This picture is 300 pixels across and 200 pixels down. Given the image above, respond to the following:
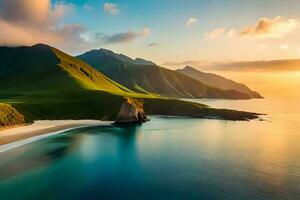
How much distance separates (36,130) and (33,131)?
8.22 ft

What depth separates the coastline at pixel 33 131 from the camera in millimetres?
87725

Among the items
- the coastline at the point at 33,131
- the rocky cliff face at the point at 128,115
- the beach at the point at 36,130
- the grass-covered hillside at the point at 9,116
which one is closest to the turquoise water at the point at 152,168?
the coastline at the point at 33,131

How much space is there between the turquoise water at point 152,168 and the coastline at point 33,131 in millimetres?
4256

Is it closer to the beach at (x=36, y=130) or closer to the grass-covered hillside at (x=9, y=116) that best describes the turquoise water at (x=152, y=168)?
the beach at (x=36, y=130)

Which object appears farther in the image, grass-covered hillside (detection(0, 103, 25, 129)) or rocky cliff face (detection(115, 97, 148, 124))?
rocky cliff face (detection(115, 97, 148, 124))

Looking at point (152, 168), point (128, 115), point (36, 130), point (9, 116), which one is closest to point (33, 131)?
point (36, 130)

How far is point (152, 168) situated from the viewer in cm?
6469

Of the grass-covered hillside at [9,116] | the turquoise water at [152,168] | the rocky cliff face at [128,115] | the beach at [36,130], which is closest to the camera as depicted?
the turquoise water at [152,168]

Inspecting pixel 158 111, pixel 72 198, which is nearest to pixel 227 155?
pixel 72 198

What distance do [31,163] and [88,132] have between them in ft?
153

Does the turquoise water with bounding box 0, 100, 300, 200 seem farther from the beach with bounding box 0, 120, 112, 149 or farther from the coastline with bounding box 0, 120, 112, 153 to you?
the beach with bounding box 0, 120, 112, 149

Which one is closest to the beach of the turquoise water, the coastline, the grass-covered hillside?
the coastline

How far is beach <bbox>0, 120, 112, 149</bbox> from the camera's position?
92.6 meters

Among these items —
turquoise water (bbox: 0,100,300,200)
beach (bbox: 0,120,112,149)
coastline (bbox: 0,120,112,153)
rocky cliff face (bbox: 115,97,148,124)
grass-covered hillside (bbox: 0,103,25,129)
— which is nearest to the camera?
turquoise water (bbox: 0,100,300,200)
